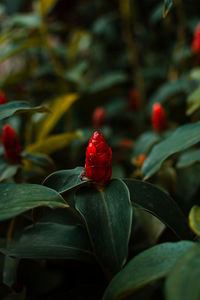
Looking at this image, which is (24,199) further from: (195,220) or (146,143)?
(146,143)

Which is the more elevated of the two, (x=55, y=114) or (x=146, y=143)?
(x=55, y=114)

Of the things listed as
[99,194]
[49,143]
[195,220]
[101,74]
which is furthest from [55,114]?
[101,74]

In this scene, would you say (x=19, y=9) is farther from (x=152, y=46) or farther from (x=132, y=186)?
(x=132, y=186)

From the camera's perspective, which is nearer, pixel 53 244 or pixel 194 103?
pixel 53 244

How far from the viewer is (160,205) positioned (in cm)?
51

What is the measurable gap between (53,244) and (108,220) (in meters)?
0.13

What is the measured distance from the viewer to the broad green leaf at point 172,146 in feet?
1.75

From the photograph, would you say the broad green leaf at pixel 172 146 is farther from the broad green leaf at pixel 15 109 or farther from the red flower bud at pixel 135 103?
the red flower bud at pixel 135 103

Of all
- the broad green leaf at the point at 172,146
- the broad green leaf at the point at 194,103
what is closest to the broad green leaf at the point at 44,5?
the broad green leaf at the point at 194,103

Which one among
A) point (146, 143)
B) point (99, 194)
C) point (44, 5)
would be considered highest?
point (44, 5)

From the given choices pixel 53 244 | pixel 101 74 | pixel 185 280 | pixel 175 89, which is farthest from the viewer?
pixel 101 74

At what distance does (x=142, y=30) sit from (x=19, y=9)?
0.70 m

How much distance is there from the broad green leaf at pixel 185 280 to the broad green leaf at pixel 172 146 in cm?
21

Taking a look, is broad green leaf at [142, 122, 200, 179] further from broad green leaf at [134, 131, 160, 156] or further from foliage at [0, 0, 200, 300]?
broad green leaf at [134, 131, 160, 156]
